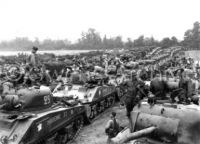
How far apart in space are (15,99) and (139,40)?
207ft

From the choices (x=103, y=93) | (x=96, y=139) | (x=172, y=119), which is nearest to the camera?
(x=172, y=119)

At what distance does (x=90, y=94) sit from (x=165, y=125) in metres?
7.56

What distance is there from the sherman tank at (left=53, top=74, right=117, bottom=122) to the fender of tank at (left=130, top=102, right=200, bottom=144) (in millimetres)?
5925

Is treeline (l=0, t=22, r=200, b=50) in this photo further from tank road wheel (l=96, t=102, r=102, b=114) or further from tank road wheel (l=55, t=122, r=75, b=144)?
tank road wheel (l=55, t=122, r=75, b=144)

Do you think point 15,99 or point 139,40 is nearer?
point 15,99

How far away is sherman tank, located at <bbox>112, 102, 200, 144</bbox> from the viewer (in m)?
5.79

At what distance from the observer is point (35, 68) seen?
1122cm

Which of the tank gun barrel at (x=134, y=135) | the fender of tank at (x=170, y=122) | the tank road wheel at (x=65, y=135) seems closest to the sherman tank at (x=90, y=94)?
the tank road wheel at (x=65, y=135)

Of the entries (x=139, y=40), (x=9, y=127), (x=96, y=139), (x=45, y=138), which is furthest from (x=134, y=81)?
(x=139, y=40)

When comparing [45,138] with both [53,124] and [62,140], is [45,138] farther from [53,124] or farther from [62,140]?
[62,140]

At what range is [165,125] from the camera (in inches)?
241

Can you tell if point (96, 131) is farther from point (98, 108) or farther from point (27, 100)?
point (27, 100)

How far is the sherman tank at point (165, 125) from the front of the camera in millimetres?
5789

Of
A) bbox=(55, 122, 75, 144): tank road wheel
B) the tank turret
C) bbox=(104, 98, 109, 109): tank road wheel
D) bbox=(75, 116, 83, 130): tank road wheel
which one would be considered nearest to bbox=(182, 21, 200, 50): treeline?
bbox=(104, 98, 109, 109): tank road wheel
